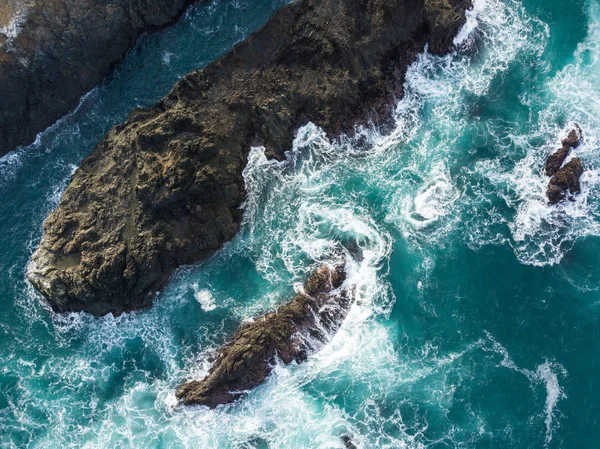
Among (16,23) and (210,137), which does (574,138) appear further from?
(16,23)

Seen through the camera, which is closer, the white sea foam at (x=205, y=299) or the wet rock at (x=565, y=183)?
the wet rock at (x=565, y=183)

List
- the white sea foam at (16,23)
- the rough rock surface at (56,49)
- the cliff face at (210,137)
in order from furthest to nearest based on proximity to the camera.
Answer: the rough rock surface at (56,49) < the white sea foam at (16,23) < the cliff face at (210,137)

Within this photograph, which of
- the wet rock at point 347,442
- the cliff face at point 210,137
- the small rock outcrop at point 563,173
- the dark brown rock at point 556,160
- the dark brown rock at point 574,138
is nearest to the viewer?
the wet rock at point 347,442

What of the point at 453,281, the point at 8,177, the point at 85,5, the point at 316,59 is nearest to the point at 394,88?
the point at 316,59

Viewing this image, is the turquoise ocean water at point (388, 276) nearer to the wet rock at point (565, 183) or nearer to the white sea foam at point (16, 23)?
the wet rock at point (565, 183)

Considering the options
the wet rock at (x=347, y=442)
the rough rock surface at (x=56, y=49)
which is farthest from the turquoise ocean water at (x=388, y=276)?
the rough rock surface at (x=56, y=49)

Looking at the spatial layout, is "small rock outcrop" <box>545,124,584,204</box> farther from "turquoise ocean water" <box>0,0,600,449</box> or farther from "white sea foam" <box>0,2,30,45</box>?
"white sea foam" <box>0,2,30,45</box>

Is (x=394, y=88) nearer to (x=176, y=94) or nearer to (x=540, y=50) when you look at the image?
(x=540, y=50)
